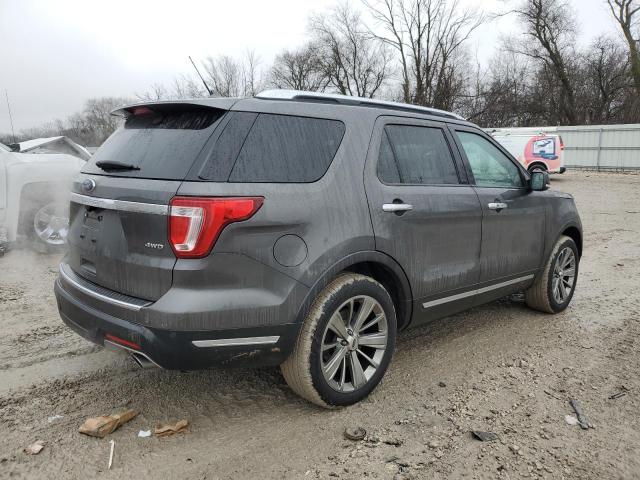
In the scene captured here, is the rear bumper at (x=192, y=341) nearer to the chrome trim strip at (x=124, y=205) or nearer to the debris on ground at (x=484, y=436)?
the chrome trim strip at (x=124, y=205)

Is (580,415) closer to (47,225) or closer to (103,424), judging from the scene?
(103,424)

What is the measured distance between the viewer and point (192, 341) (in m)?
2.43

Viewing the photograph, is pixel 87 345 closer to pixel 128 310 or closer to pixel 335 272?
pixel 128 310

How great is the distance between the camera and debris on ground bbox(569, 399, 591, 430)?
9.52 feet

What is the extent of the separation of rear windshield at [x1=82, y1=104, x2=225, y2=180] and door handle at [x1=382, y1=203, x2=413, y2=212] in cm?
111

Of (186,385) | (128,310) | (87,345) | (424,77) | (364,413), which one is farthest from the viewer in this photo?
(424,77)

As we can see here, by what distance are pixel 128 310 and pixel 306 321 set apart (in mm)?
918

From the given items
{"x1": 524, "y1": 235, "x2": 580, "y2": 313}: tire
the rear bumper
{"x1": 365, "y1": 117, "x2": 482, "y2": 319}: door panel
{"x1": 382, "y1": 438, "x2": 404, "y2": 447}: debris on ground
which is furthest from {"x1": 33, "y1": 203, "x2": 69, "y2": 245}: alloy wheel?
{"x1": 524, "y1": 235, "x2": 580, "y2": 313}: tire

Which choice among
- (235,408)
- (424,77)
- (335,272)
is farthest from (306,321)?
(424,77)

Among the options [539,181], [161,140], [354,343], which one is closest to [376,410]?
[354,343]

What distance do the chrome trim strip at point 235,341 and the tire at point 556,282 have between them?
9.92 feet

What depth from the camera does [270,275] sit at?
2553 mm

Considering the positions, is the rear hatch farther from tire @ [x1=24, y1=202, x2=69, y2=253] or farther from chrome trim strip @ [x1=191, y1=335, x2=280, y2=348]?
tire @ [x1=24, y1=202, x2=69, y2=253]

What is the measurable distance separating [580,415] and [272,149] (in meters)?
2.39
